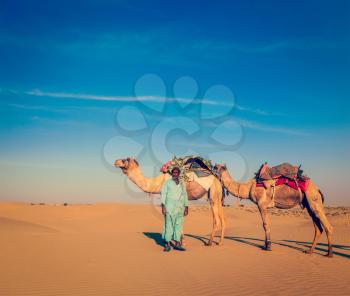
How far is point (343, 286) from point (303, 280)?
80 centimetres

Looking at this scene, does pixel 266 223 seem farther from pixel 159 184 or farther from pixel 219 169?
pixel 159 184

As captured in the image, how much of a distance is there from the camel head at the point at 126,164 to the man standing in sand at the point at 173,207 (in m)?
1.47

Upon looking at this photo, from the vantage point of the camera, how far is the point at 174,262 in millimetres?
9758

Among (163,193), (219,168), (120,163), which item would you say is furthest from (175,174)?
(219,168)

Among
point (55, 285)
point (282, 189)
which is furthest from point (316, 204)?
point (55, 285)

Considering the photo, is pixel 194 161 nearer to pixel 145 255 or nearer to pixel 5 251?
pixel 145 255

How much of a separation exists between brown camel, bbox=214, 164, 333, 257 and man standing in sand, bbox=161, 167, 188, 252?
2126 mm

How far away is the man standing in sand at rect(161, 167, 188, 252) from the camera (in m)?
11.7

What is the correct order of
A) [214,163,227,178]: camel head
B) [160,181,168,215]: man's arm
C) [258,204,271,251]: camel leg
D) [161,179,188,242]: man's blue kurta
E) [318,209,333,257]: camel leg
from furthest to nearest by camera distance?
1. [214,163,227,178]: camel head
2. [258,204,271,251]: camel leg
3. [160,181,168,215]: man's arm
4. [161,179,188,242]: man's blue kurta
5. [318,209,333,257]: camel leg

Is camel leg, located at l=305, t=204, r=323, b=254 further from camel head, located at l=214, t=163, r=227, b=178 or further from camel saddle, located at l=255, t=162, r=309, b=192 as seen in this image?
camel head, located at l=214, t=163, r=227, b=178

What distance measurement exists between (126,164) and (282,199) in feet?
17.4

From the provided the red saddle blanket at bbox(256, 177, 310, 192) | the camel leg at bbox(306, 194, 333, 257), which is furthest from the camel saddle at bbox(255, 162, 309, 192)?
the camel leg at bbox(306, 194, 333, 257)

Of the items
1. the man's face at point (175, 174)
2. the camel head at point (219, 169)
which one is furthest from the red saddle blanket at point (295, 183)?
the man's face at point (175, 174)

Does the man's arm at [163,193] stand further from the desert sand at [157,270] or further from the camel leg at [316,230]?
the camel leg at [316,230]
